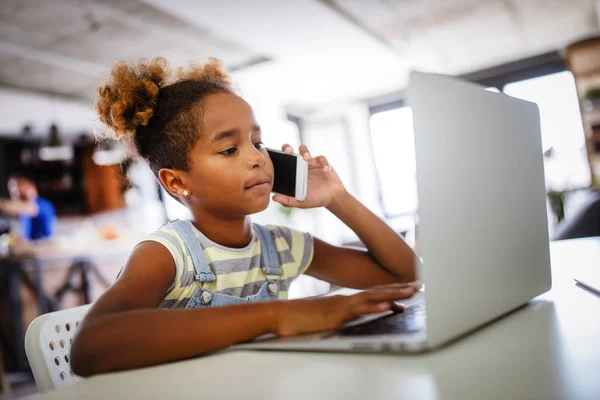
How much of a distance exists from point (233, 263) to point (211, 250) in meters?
0.05

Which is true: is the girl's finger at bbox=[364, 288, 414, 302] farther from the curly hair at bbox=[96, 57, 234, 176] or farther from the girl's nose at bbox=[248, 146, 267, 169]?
the curly hair at bbox=[96, 57, 234, 176]

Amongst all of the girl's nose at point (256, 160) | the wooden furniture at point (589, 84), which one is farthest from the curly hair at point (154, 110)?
the wooden furniture at point (589, 84)

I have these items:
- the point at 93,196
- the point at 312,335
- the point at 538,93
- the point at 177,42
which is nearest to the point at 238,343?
the point at 312,335

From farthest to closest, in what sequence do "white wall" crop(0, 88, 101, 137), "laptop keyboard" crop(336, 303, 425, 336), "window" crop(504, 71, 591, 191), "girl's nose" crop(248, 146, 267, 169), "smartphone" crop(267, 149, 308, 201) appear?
1. "window" crop(504, 71, 591, 191)
2. "white wall" crop(0, 88, 101, 137)
3. "smartphone" crop(267, 149, 308, 201)
4. "girl's nose" crop(248, 146, 267, 169)
5. "laptop keyboard" crop(336, 303, 425, 336)

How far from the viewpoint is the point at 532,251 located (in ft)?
2.05

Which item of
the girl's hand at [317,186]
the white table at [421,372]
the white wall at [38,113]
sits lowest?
the white table at [421,372]

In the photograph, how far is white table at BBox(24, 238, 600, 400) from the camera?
1.14 ft

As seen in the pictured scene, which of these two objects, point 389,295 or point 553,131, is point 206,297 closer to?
point 389,295

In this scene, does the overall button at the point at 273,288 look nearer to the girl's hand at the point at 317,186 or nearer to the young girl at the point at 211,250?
the young girl at the point at 211,250

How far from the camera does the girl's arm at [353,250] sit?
1.12 m

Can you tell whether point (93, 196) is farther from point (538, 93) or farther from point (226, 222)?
point (226, 222)

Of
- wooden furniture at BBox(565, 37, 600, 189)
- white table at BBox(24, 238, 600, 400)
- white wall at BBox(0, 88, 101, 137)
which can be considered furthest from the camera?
white wall at BBox(0, 88, 101, 137)

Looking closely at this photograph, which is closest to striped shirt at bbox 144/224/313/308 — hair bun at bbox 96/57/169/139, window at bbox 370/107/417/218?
hair bun at bbox 96/57/169/139

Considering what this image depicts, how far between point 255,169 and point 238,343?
442mm
